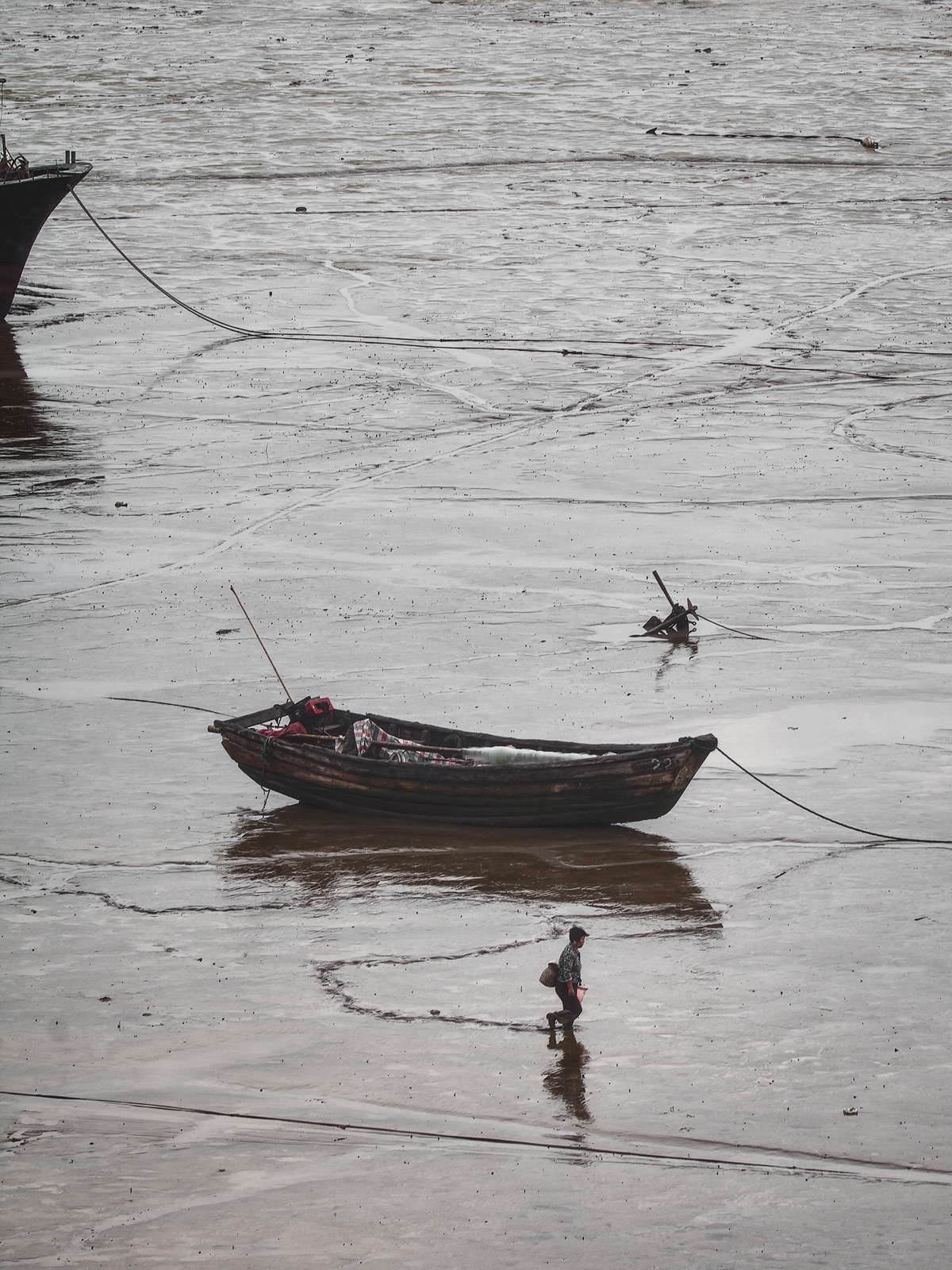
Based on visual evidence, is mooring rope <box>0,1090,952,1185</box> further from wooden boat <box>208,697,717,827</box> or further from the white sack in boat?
the white sack in boat

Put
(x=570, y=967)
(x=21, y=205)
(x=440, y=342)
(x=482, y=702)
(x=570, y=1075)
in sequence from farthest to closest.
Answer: (x=21, y=205) → (x=440, y=342) → (x=482, y=702) → (x=570, y=967) → (x=570, y=1075)

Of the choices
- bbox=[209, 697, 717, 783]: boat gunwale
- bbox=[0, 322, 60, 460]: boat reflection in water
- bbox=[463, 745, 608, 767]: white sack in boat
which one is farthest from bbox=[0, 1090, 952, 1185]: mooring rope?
bbox=[0, 322, 60, 460]: boat reflection in water

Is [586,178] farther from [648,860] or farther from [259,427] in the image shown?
[648,860]

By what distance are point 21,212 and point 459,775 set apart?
29016mm

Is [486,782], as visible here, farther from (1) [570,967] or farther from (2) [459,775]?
(1) [570,967]

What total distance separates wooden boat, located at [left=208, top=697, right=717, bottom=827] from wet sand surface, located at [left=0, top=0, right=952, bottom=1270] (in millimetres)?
360

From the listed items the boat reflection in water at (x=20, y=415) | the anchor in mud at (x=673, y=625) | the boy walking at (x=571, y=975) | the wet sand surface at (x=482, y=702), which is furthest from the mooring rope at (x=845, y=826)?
the boat reflection in water at (x=20, y=415)

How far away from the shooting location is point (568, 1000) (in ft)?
43.8

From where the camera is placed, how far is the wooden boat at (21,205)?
136 ft

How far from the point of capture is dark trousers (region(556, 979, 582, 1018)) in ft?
43.7

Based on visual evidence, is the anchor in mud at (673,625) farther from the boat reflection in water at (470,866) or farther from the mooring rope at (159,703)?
the mooring rope at (159,703)

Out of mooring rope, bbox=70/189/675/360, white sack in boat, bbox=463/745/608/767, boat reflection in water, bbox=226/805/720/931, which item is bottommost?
boat reflection in water, bbox=226/805/720/931

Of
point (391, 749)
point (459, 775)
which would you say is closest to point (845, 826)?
point (459, 775)

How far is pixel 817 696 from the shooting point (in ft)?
70.6
